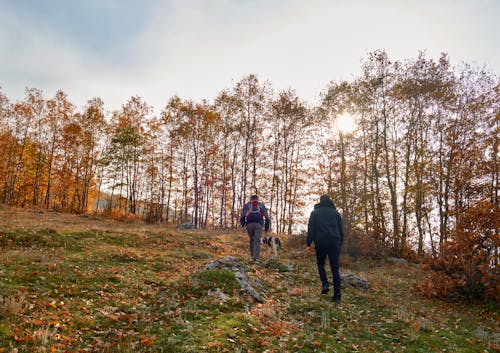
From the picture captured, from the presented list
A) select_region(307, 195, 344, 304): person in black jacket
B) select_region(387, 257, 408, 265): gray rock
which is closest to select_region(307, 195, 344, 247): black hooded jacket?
Result: select_region(307, 195, 344, 304): person in black jacket

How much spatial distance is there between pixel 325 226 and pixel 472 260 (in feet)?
19.6

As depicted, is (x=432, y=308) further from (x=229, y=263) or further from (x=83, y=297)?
(x=83, y=297)

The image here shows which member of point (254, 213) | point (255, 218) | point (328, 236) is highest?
point (254, 213)

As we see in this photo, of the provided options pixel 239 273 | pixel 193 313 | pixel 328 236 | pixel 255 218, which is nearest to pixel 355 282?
pixel 328 236

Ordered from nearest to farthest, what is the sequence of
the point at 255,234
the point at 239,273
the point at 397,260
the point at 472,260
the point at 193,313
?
1. the point at 193,313
2. the point at 239,273
3. the point at 472,260
4. the point at 255,234
5. the point at 397,260

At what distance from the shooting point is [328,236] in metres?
9.90

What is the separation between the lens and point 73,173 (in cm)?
4556

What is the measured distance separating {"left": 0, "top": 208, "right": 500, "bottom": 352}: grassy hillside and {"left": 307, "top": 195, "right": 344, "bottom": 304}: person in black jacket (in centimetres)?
83

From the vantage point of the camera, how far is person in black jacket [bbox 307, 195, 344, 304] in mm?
9844

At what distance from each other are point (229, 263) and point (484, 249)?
9.23 metres

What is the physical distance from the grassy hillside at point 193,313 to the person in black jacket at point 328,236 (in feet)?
2.73

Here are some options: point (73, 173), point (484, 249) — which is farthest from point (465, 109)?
point (73, 173)

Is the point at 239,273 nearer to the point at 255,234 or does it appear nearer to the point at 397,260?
the point at 255,234

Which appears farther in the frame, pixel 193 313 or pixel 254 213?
pixel 254 213
